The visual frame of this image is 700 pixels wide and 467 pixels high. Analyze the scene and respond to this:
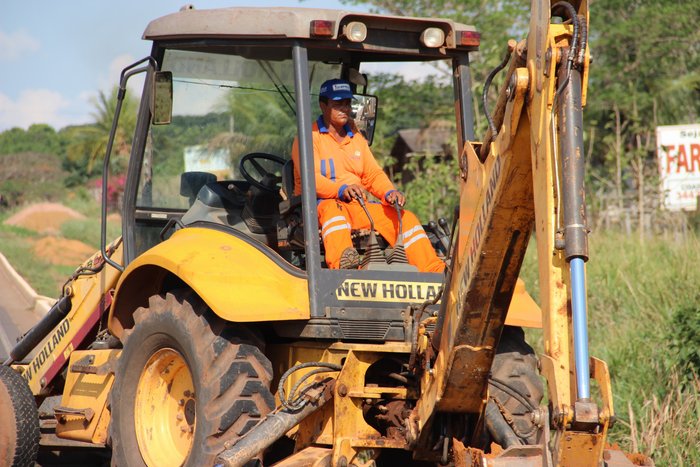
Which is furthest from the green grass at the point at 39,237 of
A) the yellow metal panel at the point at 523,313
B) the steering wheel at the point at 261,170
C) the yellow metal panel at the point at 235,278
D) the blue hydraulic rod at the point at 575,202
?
the blue hydraulic rod at the point at 575,202

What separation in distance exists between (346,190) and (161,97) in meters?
1.24

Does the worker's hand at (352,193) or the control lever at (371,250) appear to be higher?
the worker's hand at (352,193)

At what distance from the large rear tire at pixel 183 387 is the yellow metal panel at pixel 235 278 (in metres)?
0.22

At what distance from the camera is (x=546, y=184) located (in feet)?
11.8

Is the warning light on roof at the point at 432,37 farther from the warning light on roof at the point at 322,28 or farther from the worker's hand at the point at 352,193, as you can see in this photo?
the worker's hand at the point at 352,193

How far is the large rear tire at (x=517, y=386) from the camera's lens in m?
4.95

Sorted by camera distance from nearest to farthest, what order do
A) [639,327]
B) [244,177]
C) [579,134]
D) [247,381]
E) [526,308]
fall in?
1. [579,134]
2. [247,381]
3. [526,308]
4. [244,177]
5. [639,327]

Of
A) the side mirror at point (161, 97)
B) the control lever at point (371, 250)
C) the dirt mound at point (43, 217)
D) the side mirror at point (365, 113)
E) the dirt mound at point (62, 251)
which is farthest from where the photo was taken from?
the dirt mound at point (43, 217)

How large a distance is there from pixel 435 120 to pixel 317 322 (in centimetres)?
1322

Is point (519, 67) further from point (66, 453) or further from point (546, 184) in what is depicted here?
point (66, 453)

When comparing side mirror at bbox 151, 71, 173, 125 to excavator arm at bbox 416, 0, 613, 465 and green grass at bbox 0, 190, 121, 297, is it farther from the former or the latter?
green grass at bbox 0, 190, 121, 297

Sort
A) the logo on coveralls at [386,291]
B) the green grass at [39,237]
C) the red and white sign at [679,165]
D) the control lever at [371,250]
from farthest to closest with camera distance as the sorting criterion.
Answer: the green grass at [39,237], the red and white sign at [679,165], the control lever at [371,250], the logo on coveralls at [386,291]

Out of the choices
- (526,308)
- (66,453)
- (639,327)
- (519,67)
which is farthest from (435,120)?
(519,67)

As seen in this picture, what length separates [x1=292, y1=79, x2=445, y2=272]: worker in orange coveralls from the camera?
5.10 meters
